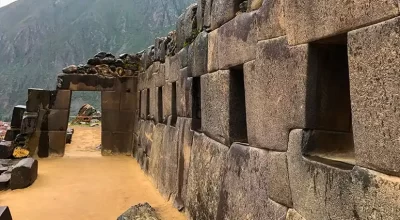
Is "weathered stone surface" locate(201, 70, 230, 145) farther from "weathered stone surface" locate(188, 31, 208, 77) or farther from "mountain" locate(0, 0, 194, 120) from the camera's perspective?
"mountain" locate(0, 0, 194, 120)

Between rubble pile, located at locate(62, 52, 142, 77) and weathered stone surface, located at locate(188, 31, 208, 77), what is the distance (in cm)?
777

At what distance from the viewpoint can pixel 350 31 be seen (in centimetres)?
202

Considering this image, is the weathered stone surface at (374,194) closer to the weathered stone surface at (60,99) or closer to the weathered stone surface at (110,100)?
the weathered stone surface at (110,100)

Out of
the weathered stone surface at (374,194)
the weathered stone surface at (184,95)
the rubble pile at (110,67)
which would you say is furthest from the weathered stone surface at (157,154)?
the weathered stone surface at (374,194)

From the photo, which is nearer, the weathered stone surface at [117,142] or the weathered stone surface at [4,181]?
the weathered stone surface at [4,181]

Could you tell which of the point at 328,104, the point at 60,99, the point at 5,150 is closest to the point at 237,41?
the point at 328,104

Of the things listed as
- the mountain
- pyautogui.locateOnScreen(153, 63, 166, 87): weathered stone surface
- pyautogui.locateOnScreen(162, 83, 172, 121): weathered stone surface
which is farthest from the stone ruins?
the mountain

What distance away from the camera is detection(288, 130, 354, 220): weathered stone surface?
207 centimetres

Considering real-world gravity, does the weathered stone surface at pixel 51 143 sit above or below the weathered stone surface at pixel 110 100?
below

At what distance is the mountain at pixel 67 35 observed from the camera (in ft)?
196

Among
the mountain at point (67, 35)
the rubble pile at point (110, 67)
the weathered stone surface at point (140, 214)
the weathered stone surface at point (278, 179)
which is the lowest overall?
the weathered stone surface at point (140, 214)

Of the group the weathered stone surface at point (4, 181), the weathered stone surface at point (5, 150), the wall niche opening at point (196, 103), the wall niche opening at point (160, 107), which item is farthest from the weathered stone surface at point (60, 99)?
the wall niche opening at point (196, 103)

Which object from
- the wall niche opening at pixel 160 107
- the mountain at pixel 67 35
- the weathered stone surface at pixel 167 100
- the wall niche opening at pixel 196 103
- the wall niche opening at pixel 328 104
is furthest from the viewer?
the mountain at pixel 67 35

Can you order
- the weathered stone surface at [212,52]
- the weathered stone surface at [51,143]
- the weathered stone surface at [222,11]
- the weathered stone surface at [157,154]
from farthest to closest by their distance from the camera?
the weathered stone surface at [51,143] < the weathered stone surface at [157,154] < the weathered stone surface at [212,52] < the weathered stone surface at [222,11]
